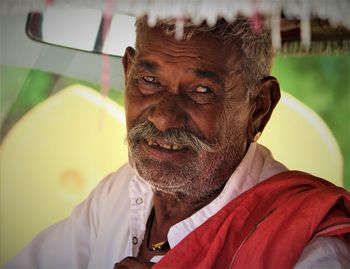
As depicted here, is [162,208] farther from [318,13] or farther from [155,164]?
[318,13]

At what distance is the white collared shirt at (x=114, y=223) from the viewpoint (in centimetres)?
218

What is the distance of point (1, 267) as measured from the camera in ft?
8.30

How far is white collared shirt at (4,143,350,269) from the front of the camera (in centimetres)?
218

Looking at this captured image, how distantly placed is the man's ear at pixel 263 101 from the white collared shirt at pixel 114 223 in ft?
0.24

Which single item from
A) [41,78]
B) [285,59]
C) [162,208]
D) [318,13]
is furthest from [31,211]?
[318,13]

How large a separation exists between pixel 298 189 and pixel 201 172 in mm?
334

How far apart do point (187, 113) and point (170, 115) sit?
56 millimetres

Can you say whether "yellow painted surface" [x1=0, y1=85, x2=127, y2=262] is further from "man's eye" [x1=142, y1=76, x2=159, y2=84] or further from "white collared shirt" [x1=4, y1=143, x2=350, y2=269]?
"man's eye" [x1=142, y1=76, x2=159, y2=84]

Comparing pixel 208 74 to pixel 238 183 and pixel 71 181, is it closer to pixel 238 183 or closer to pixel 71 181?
pixel 238 183

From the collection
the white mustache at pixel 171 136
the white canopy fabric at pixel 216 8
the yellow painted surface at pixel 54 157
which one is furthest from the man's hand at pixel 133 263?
the white canopy fabric at pixel 216 8

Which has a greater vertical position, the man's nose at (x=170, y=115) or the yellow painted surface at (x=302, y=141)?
the man's nose at (x=170, y=115)

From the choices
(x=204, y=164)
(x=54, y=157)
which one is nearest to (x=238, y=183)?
(x=204, y=164)

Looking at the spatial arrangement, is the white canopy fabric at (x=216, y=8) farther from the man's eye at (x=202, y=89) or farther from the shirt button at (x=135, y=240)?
the shirt button at (x=135, y=240)

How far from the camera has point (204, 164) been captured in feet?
7.18
